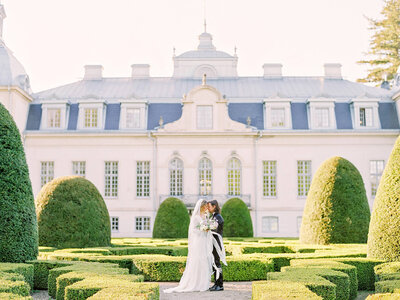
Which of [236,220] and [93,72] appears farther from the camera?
[93,72]

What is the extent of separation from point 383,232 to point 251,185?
65.5ft

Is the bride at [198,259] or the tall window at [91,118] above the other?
the tall window at [91,118]

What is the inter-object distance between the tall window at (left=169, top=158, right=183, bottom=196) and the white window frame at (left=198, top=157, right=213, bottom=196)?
116 cm

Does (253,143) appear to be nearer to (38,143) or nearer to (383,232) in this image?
(38,143)

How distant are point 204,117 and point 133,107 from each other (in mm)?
4409

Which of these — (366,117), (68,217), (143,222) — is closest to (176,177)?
(143,222)

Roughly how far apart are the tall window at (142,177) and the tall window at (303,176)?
29.6 feet

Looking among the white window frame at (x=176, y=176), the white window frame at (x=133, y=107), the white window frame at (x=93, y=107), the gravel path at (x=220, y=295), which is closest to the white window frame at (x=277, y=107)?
the white window frame at (x=176, y=176)

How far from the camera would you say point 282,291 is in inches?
251

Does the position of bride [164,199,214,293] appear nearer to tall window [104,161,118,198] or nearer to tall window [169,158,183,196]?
tall window [169,158,183,196]

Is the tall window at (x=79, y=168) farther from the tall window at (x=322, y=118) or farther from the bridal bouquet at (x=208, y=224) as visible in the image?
the bridal bouquet at (x=208, y=224)

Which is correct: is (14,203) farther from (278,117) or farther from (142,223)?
(278,117)

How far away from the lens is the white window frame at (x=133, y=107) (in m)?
30.3

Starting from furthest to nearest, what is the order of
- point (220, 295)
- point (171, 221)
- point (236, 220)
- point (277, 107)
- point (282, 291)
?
point (277, 107), point (236, 220), point (171, 221), point (220, 295), point (282, 291)
